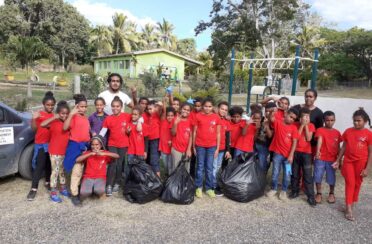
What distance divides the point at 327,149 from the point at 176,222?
221 centimetres

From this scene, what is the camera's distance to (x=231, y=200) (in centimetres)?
439

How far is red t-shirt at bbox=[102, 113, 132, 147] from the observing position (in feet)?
14.0

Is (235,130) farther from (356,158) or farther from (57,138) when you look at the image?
(57,138)

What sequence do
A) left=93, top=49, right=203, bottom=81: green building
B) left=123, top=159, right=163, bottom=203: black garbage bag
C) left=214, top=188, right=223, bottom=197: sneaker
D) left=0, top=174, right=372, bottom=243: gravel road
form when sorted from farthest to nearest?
left=93, top=49, right=203, bottom=81: green building
left=214, top=188, right=223, bottom=197: sneaker
left=123, top=159, right=163, bottom=203: black garbage bag
left=0, top=174, right=372, bottom=243: gravel road

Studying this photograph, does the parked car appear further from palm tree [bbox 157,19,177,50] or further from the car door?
palm tree [bbox 157,19,177,50]

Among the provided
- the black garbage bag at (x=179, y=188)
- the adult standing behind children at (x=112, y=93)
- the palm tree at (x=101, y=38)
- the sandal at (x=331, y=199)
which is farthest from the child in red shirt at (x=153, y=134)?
the palm tree at (x=101, y=38)

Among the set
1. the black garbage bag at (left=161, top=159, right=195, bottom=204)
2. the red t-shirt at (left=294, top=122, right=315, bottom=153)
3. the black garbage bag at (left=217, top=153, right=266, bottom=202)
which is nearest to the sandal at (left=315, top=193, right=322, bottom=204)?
the red t-shirt at (left=294, top=122, right=315, bottom=153)

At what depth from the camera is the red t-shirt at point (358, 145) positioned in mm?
3961

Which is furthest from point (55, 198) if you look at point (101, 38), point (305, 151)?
point (101, 38)

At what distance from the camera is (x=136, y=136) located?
14.5ft

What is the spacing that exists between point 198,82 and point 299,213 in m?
15.0

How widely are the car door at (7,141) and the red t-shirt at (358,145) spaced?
4.35m

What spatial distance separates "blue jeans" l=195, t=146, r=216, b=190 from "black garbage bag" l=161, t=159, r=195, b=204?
25 centimetres

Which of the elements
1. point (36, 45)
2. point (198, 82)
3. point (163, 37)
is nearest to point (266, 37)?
point (198, 82)
